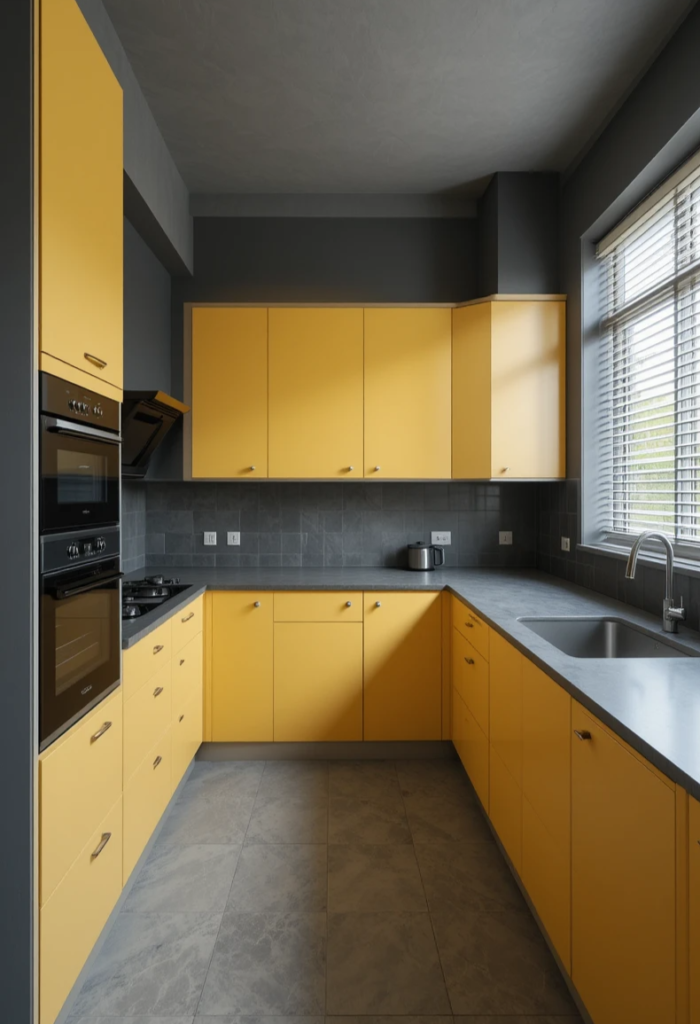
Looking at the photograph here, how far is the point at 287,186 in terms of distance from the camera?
122 inches

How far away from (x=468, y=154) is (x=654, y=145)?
977 millimetres

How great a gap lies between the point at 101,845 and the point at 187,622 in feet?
3.56

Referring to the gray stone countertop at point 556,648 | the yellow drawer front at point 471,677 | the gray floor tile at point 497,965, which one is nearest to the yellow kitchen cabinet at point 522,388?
the gray stone countertop at point 556,648

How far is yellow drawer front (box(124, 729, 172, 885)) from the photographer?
5.97 feet

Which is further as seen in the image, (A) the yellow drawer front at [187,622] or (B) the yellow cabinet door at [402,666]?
(B) the yellow cabinet door at [402,666]

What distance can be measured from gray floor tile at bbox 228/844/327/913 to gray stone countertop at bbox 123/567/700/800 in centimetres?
93

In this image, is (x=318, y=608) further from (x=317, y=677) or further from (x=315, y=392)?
(x=315, y=392)

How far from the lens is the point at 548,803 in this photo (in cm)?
156

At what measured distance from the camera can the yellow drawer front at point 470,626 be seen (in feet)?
7.38

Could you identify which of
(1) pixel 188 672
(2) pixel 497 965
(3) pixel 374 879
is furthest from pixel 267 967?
(1) pixel 188 672

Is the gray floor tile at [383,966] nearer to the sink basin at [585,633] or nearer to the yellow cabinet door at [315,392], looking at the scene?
the sink basin at [585,633]

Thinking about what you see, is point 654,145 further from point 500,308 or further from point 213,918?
point 213,918

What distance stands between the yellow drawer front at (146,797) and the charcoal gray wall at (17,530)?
58 cm

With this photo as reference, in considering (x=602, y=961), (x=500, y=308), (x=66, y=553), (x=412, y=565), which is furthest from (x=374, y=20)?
(x=602, y=961)
